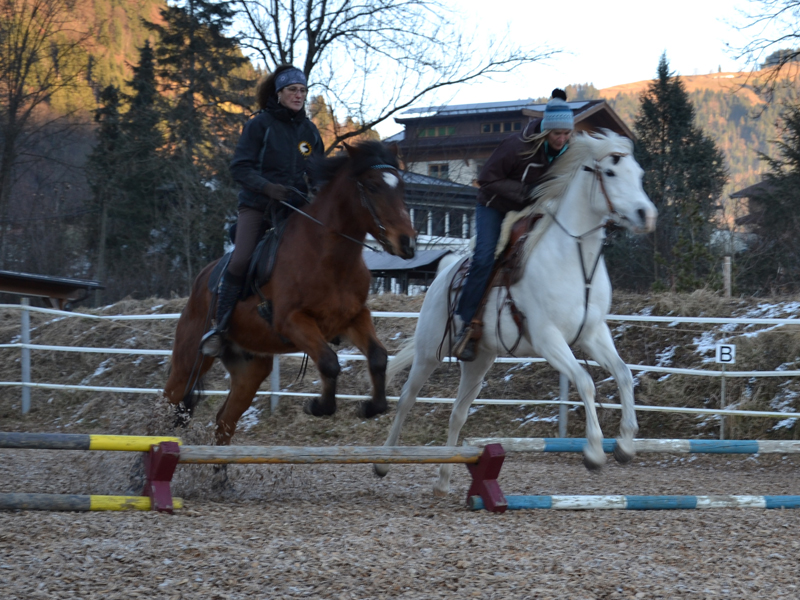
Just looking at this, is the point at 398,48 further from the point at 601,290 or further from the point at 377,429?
the point at 601,290

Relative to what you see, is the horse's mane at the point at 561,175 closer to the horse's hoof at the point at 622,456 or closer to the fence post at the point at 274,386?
the horse's hoof at the point at 622,456

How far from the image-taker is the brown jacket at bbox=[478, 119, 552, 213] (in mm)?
5703

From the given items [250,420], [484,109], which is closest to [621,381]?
[250,420]

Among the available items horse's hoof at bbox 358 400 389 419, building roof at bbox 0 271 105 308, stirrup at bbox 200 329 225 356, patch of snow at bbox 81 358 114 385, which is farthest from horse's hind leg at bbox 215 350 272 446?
building roof at bbox 0 271 105 308

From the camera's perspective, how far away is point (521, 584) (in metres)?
3.43

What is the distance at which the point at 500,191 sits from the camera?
5723mm

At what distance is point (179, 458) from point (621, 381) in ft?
8.84

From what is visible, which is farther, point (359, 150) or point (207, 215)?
point (207, 215)

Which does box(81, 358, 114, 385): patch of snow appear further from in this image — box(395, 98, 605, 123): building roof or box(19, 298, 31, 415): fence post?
box(395, 98, 605, 123): building roof

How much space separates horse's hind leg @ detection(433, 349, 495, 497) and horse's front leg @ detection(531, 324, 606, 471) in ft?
2.93

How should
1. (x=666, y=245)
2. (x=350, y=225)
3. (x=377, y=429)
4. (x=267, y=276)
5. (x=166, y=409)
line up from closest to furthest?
(x=350, y=225), (x=267, y=276), (x=166, y=409), (x=377, y=429), (x=666, y=245)

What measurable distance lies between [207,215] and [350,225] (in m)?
20.4

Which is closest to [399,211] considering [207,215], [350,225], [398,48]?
[350,225]

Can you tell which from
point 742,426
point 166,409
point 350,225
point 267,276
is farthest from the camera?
point 742,426
